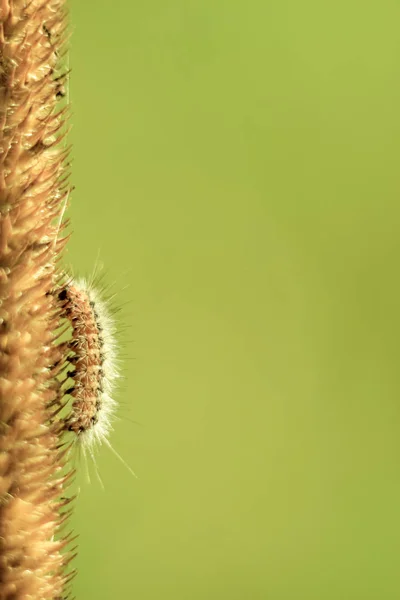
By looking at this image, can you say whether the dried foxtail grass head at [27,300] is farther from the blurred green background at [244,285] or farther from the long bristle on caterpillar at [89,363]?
the blurred green background at [244,285]

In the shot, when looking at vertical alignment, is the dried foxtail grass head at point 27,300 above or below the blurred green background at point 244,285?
below

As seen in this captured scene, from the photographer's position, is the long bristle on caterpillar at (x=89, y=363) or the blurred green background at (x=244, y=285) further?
the blurred green background at (x=244, y=285)

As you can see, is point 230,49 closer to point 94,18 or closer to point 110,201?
point 94,18

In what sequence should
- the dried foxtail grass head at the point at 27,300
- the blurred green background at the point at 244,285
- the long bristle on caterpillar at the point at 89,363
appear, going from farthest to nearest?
the blurred green background at the point at 244,285, the long bristle on caterpillar at the point at 89,363, the dried foxtail grass head at the point at 27,300

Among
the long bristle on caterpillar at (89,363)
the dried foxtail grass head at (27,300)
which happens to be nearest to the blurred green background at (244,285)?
the long bristle on caterpillar at (89,363)

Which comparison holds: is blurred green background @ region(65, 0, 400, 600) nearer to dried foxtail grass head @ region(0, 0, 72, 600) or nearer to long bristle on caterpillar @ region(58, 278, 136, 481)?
long bristle on caterpillar @ region(58, 278, 136, 481)

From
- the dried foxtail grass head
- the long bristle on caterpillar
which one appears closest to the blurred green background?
the long bristle on caterpillar

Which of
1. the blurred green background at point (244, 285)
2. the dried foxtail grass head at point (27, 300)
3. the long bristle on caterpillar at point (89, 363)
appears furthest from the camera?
the blurred green background at point (244, 285)

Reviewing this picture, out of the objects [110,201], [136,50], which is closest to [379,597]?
[110,201]
